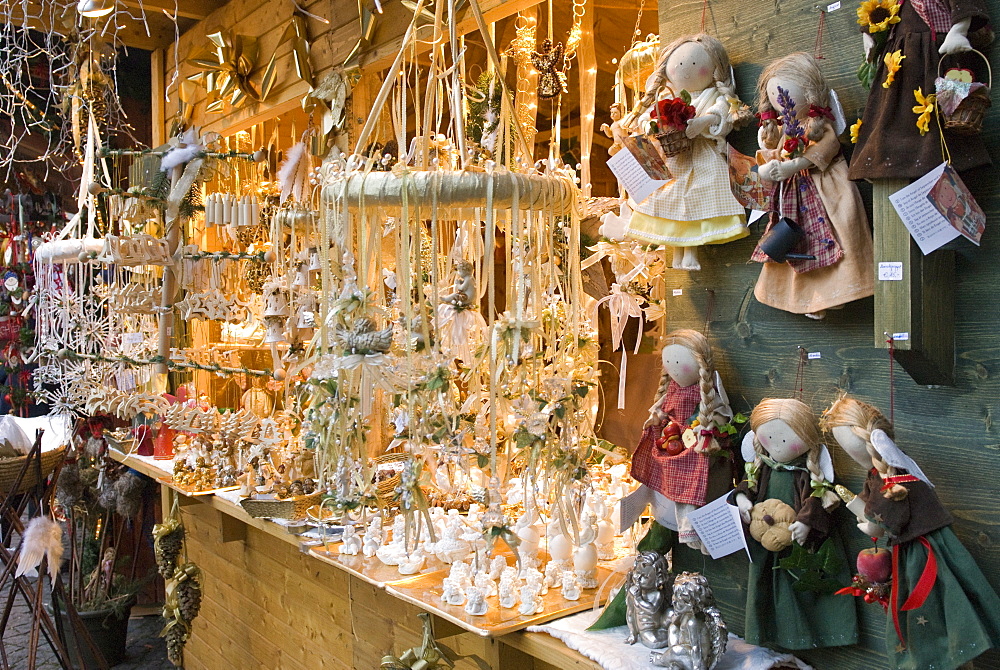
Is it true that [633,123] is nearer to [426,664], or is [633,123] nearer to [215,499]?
[426,664]

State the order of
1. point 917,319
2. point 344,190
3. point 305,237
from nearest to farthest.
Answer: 1. point 917,319
2. point 344,190
3. point 305,237

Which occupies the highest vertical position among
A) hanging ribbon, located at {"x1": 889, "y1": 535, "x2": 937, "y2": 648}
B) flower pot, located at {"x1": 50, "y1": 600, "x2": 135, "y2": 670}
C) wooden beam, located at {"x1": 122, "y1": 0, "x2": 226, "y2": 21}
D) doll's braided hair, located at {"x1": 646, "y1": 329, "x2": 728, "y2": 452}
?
wooden beam, located at {"x1": 122, "y1": 0, "x2": 226, "y2": 21}

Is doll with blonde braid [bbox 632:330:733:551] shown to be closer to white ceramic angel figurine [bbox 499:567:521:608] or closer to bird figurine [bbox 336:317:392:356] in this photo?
white ceramic angel figurine [bbox 499:567:521:608]

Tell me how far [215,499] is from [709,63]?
225 centimetres

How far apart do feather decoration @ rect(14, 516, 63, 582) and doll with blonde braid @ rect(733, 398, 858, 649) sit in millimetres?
2503

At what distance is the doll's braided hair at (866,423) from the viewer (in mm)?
1272

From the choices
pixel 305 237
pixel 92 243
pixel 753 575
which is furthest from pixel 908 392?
Result: pixel 92 243

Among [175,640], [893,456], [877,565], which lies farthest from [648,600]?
[175,640]

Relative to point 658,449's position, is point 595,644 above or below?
below

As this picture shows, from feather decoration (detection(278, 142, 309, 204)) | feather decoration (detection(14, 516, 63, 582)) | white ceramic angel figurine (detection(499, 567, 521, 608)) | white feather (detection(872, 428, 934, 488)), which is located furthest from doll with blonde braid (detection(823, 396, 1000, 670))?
feather decoration (detection(14, 516, 63, 582))

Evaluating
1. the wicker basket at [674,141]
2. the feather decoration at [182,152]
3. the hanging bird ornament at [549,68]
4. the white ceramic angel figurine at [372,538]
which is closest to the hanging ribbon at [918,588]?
the wicker basket at [674,141]

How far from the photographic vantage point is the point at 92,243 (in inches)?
117

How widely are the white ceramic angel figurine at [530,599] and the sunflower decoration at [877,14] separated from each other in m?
1.22

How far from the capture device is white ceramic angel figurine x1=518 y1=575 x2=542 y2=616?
70.1 inches
